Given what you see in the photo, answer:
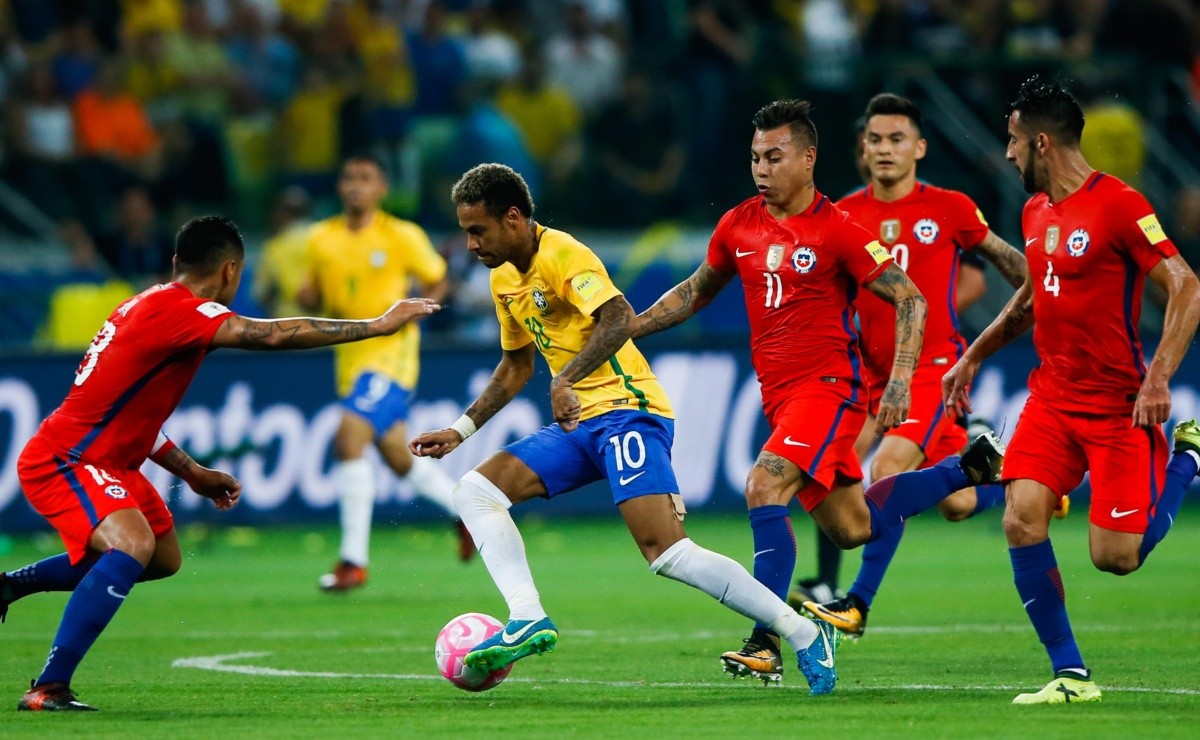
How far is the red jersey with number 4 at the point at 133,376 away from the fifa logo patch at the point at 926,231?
380 centimetres

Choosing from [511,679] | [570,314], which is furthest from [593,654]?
[570,314]

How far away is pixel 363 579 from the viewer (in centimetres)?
1240

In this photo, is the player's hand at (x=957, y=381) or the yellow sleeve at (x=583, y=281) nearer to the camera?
the yellow sleeve at (x=583, y=281)

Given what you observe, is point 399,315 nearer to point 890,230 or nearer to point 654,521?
point 654,521

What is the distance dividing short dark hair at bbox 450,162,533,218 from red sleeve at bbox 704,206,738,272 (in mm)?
951

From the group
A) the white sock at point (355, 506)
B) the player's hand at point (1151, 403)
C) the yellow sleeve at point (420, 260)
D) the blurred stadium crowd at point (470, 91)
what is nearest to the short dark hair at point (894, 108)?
the player's hand at point (1151, 403)

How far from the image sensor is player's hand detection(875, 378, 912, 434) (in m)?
7.73

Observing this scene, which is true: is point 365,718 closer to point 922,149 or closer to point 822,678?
point 822,678

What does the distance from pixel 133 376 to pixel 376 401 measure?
17.6 feet

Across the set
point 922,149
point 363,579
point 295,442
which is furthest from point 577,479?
point 295,442

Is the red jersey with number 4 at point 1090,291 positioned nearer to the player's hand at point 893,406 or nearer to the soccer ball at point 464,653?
the player's hand at point 893,406

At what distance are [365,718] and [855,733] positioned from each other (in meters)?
1.82

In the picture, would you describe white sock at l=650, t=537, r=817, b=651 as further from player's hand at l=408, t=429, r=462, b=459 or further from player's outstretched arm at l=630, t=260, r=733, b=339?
player's outstretched arm at l=630, t=260, r=733, b=339

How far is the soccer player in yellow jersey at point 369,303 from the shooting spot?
13.0 m
